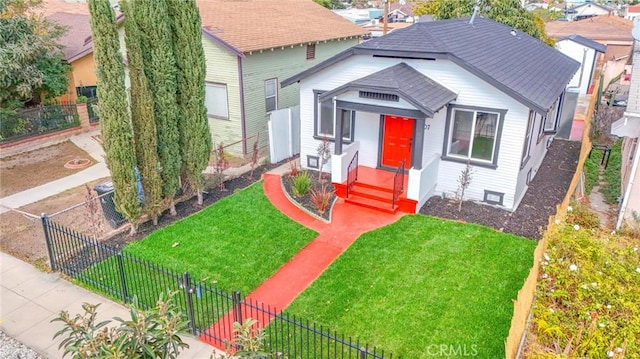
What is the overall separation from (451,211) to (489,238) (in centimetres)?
174

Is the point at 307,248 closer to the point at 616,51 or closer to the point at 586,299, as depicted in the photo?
the point at 586,299

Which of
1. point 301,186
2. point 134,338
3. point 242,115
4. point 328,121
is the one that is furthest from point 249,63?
point 134,338

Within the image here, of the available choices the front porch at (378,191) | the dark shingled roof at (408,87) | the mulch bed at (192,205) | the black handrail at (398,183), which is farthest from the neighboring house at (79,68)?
the black handrail at (398,183)

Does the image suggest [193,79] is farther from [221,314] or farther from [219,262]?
[221,314]

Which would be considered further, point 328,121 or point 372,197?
point 328,121

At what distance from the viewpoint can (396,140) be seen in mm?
14008

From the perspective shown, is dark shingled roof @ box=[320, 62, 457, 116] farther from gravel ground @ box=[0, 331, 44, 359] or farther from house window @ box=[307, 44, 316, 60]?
gravel ground @ box=[0, 331, 44, 359]

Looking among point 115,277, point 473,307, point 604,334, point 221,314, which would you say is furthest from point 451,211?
point 115,277

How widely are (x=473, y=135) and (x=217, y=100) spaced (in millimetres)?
9810

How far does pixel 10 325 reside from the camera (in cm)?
844

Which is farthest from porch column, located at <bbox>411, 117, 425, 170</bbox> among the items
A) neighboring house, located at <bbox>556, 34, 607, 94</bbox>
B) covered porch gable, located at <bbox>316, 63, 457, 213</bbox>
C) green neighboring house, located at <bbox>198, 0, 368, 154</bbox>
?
neighboring house, located at <bbox>556, 34, 607, 94</bbox>

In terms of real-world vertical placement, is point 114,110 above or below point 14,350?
above

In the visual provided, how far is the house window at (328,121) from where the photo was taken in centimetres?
1467

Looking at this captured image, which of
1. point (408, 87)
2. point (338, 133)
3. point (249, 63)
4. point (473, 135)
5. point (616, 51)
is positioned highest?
point (408, 87)
